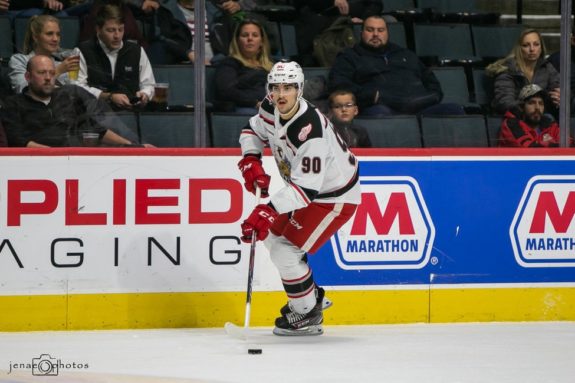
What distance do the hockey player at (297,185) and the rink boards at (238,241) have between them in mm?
327

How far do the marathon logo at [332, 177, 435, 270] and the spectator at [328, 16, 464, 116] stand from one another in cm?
45

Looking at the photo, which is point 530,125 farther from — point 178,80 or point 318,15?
point 178,80

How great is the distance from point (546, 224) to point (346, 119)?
119 cm

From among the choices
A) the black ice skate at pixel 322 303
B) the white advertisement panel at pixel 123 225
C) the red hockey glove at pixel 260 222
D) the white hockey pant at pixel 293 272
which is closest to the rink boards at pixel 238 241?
the white advertisement panel at pixel 123 225

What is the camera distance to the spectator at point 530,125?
21.4 feet

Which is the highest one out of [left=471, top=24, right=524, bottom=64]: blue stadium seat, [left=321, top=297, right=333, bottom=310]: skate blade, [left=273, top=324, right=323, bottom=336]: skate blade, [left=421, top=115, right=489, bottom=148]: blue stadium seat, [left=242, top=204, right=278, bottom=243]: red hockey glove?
[left=471, top=24, right=524, bottom=64]: blue stadium seat

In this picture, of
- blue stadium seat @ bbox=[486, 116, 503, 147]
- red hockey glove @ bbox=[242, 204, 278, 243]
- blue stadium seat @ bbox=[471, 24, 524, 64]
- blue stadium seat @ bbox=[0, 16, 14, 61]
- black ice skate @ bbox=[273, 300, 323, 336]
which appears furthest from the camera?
blue stadium seat @ bbox=[471, 24, 524, 64]

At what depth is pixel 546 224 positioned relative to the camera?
Answer: 21.2 ft

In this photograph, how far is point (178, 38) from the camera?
6.31 meters

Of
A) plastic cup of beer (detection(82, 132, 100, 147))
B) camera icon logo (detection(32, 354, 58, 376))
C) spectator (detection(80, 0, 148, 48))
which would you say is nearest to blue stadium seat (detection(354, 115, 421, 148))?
spectator (detection(80, 0, 148, 48))

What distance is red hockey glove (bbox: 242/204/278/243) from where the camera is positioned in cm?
541

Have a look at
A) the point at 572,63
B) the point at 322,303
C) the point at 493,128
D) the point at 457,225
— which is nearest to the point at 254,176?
the point at 322,303

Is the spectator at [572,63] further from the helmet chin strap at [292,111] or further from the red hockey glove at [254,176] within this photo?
the red hockey glove at [254,176]

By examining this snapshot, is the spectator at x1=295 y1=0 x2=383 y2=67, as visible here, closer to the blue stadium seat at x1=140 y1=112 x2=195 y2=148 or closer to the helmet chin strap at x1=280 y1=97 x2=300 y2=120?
the blue stadium seat at x1=140 y1=112 x2=195 y2=148
